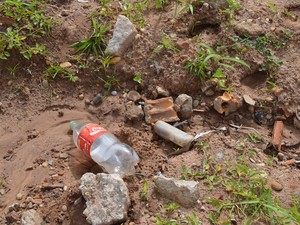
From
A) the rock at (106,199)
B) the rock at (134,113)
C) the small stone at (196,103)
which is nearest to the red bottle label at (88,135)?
the rock at (134,113)

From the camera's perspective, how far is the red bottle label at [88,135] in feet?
9.37

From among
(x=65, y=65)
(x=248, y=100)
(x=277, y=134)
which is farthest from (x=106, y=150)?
(x=277, y=134)

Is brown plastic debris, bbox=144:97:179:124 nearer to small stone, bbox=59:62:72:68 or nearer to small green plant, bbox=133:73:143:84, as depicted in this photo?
small green plant, bbox=133:73:143:84

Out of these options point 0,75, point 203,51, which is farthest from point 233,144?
point 0,75

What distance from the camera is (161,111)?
10.2 ft

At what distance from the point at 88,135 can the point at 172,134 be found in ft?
1.94

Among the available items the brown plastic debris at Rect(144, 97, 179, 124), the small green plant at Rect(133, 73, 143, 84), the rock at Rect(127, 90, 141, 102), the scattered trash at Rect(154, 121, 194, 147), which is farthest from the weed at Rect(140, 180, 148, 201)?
the small green plant at Rect(133, 73, 143, 84)

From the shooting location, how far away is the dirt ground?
8.91ft

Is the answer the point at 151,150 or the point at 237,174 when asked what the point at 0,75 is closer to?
the point at 151,150

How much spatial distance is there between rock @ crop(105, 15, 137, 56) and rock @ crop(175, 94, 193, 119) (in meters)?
0.64

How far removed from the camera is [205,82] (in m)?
3.19

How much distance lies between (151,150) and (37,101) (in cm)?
106

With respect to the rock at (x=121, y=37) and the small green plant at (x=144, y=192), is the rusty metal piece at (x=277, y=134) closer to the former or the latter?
the small green plant at (x=144, y=192)

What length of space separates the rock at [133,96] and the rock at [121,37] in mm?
347
